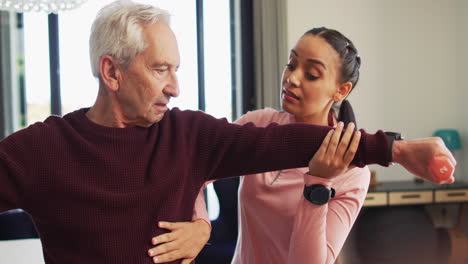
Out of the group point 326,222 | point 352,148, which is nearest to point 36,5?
point 326,222

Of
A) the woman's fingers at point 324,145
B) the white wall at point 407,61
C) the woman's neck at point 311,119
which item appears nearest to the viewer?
the woman's fingers at point 324,145

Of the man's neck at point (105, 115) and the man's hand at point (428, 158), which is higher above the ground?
the man's neck at point (105, 115)

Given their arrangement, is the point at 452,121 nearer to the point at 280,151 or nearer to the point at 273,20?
the point at 273,20

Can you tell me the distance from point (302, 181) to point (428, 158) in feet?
1.86

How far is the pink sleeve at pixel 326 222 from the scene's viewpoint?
1230 mm

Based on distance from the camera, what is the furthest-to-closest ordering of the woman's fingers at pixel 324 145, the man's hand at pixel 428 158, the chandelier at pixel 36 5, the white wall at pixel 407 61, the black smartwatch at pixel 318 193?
the white wall at pixel 407 61, the chandelier at pixel 36 5, the black smartwatch at pixel 318 193, the woman's fingers at pixel 324 145, the man's hand at pixel 428 158

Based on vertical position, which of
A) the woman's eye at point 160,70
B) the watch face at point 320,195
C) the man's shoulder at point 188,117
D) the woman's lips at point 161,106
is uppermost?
the woman's eye at point 160,70

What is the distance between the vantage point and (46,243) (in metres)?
1.04

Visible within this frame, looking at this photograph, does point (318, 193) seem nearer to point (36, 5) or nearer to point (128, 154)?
point (128, 154)

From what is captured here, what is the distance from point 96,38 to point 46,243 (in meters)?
0.46

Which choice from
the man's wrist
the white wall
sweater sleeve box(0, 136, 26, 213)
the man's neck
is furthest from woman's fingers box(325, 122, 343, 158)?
the white wall

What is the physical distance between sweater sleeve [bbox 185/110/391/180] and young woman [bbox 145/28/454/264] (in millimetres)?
196

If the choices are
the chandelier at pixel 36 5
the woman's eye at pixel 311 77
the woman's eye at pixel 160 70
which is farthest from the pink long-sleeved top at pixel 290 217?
the chandelier at pixel 36 5

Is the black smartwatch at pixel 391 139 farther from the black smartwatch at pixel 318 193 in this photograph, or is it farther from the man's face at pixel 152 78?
the man's face at pixel 152 78
